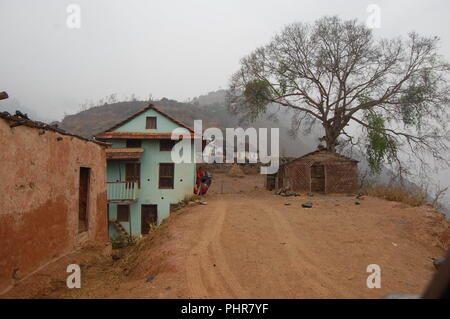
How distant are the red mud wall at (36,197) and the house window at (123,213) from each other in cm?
983

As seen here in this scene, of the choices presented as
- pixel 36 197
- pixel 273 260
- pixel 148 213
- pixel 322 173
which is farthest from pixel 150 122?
pixel 273 260

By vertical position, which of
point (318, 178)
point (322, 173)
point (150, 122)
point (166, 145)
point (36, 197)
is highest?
point (150, 122)

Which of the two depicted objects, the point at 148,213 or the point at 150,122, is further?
the point at 150,122

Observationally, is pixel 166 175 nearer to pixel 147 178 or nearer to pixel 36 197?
pixel 147 178

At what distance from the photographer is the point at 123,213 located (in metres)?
18.6

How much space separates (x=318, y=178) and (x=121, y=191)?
42.8 feet

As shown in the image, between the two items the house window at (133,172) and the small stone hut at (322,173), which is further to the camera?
the house window at (133,172)

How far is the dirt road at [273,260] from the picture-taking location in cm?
463

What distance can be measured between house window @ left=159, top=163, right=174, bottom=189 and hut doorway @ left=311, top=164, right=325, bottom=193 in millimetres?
9637

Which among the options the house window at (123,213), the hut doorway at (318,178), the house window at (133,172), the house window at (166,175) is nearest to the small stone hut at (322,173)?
the hut doorway at (318,178)

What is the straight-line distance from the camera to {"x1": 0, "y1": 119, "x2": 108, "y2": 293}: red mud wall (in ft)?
16.3

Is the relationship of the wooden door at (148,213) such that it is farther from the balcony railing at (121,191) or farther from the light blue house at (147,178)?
the balcony railing at (121,191)

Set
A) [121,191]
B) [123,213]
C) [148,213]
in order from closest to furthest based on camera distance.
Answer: [121,191] < [123,213] < [148,213]
